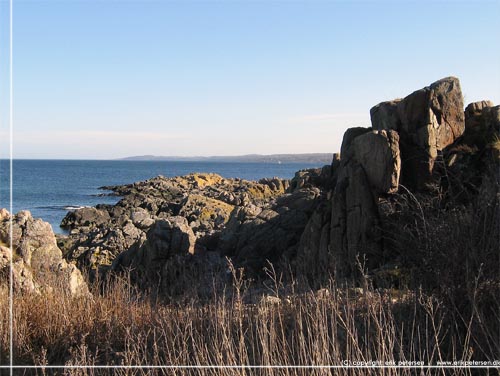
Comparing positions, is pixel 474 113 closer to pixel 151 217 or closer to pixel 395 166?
pixel 395 166

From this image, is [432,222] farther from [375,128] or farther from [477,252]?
[375,128]

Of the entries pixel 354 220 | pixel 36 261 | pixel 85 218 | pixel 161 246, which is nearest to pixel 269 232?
pixel 161 246

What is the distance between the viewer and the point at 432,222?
8.41 meters

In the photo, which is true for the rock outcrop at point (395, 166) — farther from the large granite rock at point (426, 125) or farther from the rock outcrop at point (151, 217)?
the rock outcrop at point (151, 217)

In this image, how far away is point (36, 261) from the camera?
12609mm

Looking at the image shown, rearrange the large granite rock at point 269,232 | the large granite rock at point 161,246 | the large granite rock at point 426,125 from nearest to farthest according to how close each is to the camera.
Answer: the large granite rock at point 426,125 → the large granite rock at point 269,232 → the large granite rock at point 161,246

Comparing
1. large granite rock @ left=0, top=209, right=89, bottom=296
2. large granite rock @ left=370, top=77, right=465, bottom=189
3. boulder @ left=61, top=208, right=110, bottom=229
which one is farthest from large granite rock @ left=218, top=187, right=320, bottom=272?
boulder @ left=61, top=208, right=110, bottom=229

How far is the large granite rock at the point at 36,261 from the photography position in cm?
1008

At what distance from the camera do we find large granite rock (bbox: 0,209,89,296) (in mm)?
10078

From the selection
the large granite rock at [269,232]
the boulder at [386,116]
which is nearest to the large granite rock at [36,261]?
the large granite rock at [269,232]

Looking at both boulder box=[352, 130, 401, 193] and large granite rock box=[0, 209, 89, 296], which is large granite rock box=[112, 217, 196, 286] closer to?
large granite rock box=[0, 209, 89, 296]

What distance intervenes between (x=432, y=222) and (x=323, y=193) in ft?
37.0

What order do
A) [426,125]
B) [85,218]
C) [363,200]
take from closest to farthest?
[363,200] → [426,125] → [85,218]

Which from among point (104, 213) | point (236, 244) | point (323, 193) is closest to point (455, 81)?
point (323, 193)
